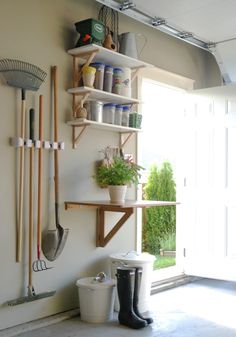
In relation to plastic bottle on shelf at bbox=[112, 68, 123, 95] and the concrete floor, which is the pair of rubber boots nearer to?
the concrete floor

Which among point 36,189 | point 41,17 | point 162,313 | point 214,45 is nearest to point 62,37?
point 41,17

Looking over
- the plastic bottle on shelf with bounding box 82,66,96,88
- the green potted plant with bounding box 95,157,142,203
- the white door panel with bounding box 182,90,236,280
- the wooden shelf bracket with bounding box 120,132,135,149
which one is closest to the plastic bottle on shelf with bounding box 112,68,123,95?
the plastic bottle on shelf with bounding box 82,66,96,88

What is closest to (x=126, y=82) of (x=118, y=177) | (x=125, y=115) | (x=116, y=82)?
(x=116, y=82)

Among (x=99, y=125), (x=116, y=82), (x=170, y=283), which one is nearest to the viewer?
(x=99, y=125)

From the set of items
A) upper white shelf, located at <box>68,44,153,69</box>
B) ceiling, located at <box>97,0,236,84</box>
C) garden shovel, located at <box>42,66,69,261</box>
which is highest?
ceiling, located at <box>97,0,236,84</box>

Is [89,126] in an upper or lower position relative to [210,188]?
upper

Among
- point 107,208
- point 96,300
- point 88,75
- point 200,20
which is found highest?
point 200,20

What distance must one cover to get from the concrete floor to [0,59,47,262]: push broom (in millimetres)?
641

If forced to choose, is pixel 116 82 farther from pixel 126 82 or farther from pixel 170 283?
pixel 170 283

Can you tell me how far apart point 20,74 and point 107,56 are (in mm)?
803

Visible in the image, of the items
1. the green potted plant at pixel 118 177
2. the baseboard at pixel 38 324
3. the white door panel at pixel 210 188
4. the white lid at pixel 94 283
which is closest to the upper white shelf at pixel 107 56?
the green potted plant at pixel 118 177

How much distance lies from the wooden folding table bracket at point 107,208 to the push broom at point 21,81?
0.45 m

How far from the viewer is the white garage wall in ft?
9.73

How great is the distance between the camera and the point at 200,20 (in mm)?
3648
